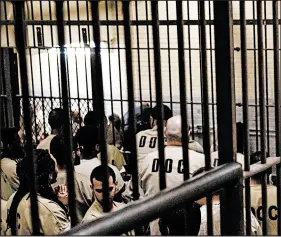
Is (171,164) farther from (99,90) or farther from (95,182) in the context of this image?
(99,90)

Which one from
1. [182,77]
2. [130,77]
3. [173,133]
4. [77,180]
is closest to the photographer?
[130,77]

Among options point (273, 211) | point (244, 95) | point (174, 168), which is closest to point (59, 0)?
point (244, 95)

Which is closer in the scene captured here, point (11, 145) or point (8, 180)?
point (8, 180)

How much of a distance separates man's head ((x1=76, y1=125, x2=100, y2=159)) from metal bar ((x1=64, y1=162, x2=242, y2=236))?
247 centimetres

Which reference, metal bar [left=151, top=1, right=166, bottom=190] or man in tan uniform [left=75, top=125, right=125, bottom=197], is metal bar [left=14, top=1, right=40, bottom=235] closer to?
metal bar [left=151, top=1, right=166, bottom=190]

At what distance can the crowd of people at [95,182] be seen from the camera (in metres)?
1.19

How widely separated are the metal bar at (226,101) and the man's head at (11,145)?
2.58 metres

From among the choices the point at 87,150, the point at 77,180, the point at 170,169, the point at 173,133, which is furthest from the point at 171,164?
the point at 87,150

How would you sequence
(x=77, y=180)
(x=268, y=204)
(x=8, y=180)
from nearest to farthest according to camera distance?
(x=77, y=180)
(x=268, y=204)
(x=8, y=180)

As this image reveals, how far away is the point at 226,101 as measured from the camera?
1.10m

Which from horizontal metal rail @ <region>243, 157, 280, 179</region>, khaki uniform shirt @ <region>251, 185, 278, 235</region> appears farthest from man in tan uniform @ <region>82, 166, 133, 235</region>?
khaki uniform shirt @ <region>251, 185, 278, 235</region>

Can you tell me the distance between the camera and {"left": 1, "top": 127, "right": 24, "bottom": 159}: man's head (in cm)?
372

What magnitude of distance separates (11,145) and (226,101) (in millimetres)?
2939

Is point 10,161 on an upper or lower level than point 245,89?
lower
